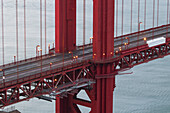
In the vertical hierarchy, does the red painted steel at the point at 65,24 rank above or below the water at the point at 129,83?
above

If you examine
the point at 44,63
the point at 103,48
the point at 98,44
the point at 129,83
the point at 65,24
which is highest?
the point at 65,24

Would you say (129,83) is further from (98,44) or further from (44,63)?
(44,63)

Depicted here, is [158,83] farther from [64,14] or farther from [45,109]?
[64,14]

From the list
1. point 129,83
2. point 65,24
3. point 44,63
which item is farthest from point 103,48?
point 129,83

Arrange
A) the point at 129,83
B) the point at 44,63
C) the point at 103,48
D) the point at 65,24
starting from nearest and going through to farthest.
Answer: the point at 44,63
the point at 103,48
the point at 65,24
the point at 129,83

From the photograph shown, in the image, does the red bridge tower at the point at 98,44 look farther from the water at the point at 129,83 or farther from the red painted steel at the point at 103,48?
the water at the point at 129,83

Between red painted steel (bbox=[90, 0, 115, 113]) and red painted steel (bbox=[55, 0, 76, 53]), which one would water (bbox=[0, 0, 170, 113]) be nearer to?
red painted steel (bbox=[55, 0, 76, 53])

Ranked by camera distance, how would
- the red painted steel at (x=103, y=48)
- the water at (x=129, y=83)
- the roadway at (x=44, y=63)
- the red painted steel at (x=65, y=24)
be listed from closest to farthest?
the roadway at (x=44, y=63), the red painted steel at (x=103, y=48), the red painted steel at (x=65, y=24), the water at (x=129, y=83)

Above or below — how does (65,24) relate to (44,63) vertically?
above

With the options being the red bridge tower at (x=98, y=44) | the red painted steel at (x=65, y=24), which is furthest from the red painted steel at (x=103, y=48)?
the red painted steel at (x=65, y=24)
